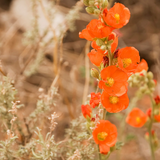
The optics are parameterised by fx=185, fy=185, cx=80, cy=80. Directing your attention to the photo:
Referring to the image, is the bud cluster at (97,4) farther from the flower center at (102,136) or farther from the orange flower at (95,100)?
the flower center at (102,136)

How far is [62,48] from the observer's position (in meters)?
1.31

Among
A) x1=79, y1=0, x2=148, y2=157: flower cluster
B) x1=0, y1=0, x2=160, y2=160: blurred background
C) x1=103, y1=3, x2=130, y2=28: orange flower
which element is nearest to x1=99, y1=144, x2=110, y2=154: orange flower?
x1=79, y1=0, x2=148, y2=157: flower cluster

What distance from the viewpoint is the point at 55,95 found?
0.72 meters

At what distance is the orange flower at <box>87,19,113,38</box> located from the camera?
0.49 m

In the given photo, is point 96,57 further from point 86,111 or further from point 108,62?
point 86,111

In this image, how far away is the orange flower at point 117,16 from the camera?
49 cm

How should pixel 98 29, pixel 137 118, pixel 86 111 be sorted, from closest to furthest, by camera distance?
pixel 98 29, pixel 86 111, pixel 137 118

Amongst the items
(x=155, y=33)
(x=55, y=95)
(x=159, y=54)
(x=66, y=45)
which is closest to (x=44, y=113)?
(x=55, y=95)

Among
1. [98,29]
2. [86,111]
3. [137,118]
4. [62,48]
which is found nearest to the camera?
[98,29]

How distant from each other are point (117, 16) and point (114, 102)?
24 centimetres

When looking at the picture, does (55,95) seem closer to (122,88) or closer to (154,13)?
(122,88)

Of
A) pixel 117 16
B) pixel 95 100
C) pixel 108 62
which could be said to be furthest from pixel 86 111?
pixel 117 16

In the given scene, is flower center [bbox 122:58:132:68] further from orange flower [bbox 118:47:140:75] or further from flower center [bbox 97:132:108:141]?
flower center [bbox 97:132:108:141]

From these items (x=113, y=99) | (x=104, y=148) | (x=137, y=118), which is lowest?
(x=137, y=118)
